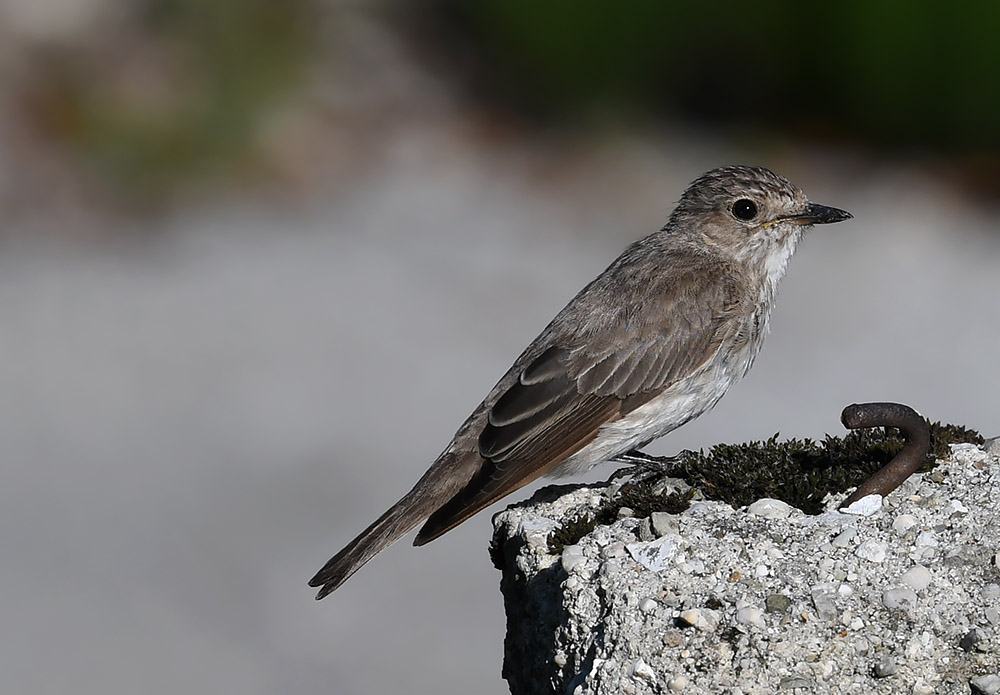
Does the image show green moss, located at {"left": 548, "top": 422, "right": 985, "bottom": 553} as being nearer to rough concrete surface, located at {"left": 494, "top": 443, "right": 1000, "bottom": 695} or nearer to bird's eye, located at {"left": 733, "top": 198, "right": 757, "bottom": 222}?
rough concrete surface, located at {"left": 494, "top": 443, "right": 1000, "bottom": 695}

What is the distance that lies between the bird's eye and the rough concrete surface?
201cm

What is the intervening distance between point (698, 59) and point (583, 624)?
31.3ft

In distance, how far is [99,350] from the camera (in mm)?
10867

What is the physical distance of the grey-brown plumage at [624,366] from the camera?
541 cm

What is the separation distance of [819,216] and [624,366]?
1190 mm

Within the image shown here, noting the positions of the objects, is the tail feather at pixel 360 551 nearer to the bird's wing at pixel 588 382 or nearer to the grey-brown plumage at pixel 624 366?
the grey-brown plumage at pixel 624 366

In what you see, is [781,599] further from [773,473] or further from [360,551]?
A: [360,551]

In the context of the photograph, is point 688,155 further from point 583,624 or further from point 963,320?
point 583,624

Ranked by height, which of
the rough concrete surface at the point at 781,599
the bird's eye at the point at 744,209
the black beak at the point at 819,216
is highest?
the black beak at the point at 819,216

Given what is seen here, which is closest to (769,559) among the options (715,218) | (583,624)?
(583,624)

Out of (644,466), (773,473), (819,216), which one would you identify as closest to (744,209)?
(819,216)

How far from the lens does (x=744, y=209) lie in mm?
6344

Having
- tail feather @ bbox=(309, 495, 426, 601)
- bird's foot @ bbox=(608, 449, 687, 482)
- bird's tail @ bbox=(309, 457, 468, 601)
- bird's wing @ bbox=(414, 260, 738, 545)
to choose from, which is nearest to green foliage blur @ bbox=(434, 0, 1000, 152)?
bird's wing @ bbox=(414, 260, 738, 545)

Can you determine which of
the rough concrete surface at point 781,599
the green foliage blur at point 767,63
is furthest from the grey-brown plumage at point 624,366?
the green foliage blur at point 767,63
